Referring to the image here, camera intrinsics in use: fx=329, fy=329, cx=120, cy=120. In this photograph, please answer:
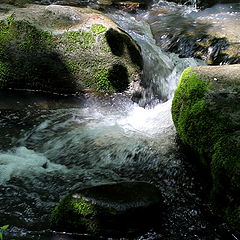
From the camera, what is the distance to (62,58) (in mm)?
6402

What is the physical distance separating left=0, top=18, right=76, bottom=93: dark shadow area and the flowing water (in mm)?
250

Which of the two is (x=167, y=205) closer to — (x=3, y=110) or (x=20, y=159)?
(x=20, y=159)

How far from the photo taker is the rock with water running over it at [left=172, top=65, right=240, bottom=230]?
3.21 metres

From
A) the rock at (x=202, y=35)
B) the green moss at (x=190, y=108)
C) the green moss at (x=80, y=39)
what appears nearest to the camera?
the green moss at (x=190, y=108)

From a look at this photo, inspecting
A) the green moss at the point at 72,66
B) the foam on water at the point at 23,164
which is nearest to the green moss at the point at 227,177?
the foam on water at the point at 23,164

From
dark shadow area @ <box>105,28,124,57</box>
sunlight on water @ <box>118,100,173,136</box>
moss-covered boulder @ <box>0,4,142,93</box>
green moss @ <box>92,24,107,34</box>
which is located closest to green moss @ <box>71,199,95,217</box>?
sunlight on water @ <box>118,100,173,136</box>

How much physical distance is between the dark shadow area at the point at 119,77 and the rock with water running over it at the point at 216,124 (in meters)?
2.17

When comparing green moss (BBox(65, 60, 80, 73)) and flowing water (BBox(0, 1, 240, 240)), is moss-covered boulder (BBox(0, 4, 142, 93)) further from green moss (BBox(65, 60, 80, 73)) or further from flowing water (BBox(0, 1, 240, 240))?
flowing water (BBox(0, 1, 240, 240))

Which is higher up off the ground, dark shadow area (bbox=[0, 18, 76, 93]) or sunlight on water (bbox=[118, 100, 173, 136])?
dark shadow area (bbox=[0, 18, 76, 93])

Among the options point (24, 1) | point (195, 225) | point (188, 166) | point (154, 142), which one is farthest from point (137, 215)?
point (24, 1)

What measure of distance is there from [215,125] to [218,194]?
2.40 feet

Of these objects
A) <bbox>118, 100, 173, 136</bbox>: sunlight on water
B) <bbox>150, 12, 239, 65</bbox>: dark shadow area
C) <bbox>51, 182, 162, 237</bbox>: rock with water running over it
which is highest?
<bbox>150, 12, 239, 65</bbox>: dark shadow area

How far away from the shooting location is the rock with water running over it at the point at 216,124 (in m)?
3.21

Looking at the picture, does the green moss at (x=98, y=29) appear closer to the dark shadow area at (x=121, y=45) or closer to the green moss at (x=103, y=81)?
the dark shadow area at (x=121, y=45)
